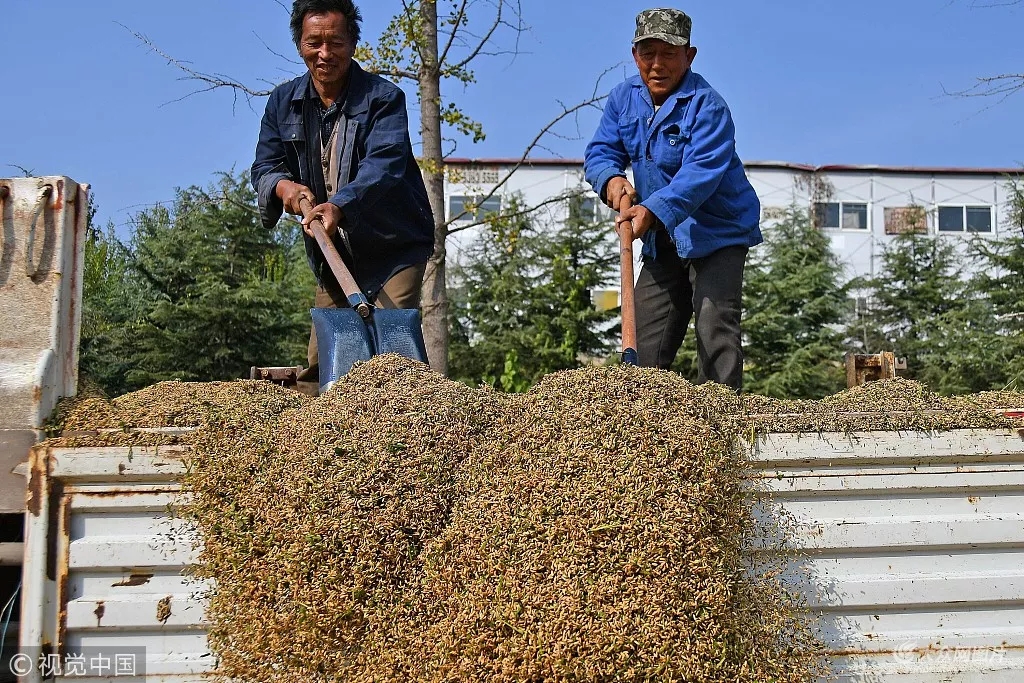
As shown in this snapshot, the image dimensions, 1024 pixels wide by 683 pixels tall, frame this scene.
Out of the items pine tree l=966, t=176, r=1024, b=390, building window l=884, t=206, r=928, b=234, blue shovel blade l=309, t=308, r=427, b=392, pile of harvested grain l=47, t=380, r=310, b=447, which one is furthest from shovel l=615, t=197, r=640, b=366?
building window l=884, t=206, r=928, b=234

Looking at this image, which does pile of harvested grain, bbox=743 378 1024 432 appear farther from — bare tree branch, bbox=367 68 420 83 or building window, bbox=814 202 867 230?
building window, bbox=814 202 867 230

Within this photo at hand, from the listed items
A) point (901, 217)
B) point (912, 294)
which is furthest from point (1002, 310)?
point (901, 217)

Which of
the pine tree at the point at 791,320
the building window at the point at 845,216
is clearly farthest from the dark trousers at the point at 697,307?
the building window at the point at 845,216

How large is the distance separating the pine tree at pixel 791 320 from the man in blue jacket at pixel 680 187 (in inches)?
379

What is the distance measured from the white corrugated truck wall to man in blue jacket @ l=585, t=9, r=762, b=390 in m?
1.21

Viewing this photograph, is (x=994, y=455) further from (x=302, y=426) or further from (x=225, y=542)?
(x=225, y=542)

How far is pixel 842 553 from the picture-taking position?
2.18 m

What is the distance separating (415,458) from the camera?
6.68 feet

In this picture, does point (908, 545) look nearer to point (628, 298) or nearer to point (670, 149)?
point (628, 298)

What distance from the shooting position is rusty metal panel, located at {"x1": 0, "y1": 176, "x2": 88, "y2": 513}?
2.37m

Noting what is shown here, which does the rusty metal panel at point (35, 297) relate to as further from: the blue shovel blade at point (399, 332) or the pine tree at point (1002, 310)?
the pine tree at point (1002, 310)

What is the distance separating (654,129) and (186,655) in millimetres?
2466

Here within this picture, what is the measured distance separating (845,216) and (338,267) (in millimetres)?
19650

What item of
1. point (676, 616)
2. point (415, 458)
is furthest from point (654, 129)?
point (676, 616)
